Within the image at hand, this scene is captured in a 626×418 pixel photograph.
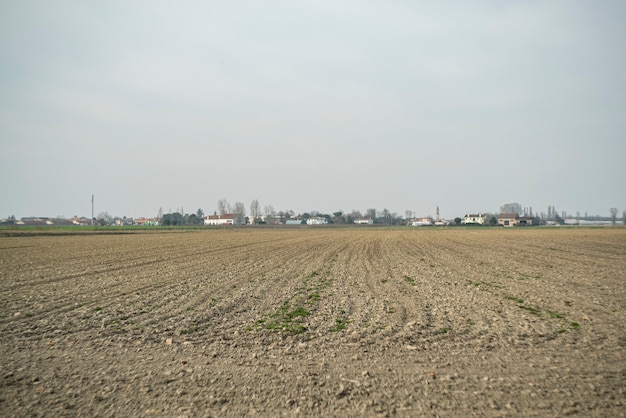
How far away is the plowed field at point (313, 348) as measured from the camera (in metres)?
5.64

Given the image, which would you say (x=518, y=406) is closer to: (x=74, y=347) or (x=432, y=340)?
(x=432, y=340)

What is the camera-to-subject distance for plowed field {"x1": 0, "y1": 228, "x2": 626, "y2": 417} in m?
5.64

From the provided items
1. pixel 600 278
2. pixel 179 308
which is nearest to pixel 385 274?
pixel 600 278

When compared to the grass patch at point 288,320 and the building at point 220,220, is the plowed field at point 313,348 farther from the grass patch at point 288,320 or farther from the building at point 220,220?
A: the building at point 220,220

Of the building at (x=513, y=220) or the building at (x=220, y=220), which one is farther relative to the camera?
the building at (x=220, y=220)

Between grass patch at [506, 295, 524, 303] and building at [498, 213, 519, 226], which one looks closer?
grass patch at [506, 295, 524, 303]

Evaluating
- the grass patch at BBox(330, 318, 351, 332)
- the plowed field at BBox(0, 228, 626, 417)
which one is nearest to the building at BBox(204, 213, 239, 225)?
the plowed field at BBox(0, 228, 626, 417)

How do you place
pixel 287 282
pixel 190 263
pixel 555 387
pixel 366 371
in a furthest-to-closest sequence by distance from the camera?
1. pixel 190 263
2. pixel 287 282
3. pixel 366 371
4. pixel 555 387

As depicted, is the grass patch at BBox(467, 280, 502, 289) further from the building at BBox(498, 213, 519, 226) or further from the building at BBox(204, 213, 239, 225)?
the building at BBox(204, 213, 239, 225)

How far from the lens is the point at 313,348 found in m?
7.99

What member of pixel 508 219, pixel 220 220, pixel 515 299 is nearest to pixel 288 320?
pixel 515 299

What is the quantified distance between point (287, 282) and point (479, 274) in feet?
26.6

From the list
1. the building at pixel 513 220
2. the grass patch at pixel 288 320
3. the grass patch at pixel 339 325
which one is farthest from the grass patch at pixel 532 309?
the building at pixel 513 220

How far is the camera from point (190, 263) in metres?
23.8
